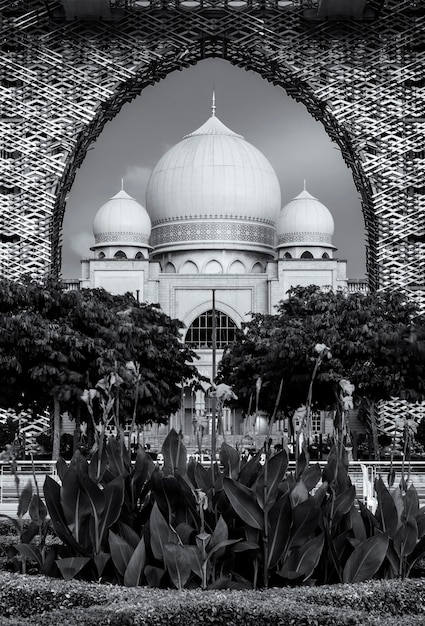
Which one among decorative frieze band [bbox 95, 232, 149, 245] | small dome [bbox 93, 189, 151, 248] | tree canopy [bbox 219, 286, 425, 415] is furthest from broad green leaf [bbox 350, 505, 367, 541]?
decorative frieze band [bbox 95, 232, 149, 245]

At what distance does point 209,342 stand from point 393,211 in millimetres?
14313

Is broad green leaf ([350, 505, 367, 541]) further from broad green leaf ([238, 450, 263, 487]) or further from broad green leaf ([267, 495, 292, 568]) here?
broad green leaf ([238, 450, 263, 487])

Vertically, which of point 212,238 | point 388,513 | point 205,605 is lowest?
point 205,605

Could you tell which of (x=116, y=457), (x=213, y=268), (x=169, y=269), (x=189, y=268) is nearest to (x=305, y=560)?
(x=116, y=457)

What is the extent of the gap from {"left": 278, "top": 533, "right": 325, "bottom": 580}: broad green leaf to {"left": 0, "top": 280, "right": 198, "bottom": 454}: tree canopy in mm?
13562

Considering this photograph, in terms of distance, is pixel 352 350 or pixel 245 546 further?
pixel 352 350

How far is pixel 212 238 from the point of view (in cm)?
4841

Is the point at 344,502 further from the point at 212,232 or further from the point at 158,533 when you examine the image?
the point at 212,232

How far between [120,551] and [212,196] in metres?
41.6

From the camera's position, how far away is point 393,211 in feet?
108

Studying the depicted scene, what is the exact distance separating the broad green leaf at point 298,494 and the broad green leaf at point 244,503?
355 mm

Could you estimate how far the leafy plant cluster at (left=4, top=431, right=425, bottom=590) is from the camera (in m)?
7.94

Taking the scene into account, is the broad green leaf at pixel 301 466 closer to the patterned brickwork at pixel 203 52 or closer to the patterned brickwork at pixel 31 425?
the patterned brickwork at pixel 31 425

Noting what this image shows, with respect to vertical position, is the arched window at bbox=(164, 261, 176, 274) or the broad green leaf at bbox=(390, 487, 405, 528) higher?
the arched window at bbox=(164, 261, 176, 274)
